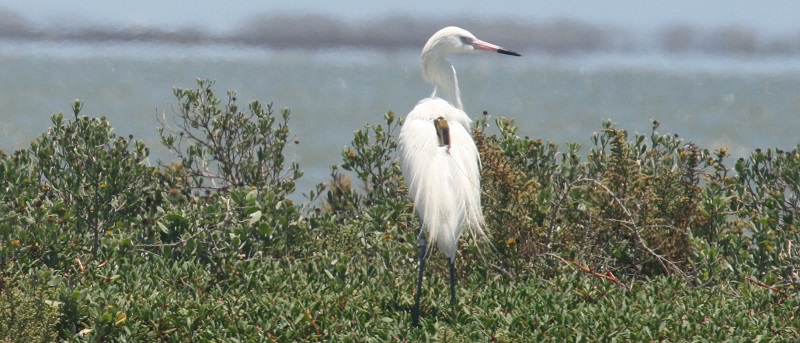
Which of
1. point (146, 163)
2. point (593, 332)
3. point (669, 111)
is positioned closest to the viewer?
point (593, 332)

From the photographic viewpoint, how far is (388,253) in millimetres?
6453

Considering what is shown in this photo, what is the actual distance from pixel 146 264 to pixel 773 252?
3256mm

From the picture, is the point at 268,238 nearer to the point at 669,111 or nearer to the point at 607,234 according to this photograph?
the point at 607,234

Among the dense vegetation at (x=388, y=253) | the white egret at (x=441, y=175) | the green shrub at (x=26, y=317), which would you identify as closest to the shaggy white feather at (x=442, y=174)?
the white egret at (x=441, y=175)

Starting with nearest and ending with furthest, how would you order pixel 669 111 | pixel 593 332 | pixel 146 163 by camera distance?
pixel 593 332 → pixel 146 163 → pixel 669 111

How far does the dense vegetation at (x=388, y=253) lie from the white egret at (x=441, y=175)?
0.91 feet

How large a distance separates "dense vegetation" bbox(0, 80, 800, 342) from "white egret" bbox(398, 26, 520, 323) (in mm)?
277

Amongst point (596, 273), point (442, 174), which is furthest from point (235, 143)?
point (596, 273)

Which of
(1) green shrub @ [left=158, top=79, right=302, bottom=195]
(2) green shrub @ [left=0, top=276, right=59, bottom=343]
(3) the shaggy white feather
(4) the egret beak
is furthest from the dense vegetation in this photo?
(4) the egret beak

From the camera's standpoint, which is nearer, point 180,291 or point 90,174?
point 180,291

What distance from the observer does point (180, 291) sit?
5.70 m

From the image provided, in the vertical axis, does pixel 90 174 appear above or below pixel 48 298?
above

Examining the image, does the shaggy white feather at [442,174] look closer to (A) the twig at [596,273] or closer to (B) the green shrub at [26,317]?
(A) the twig at [596,273]

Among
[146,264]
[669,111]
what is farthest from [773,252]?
[669,111]
